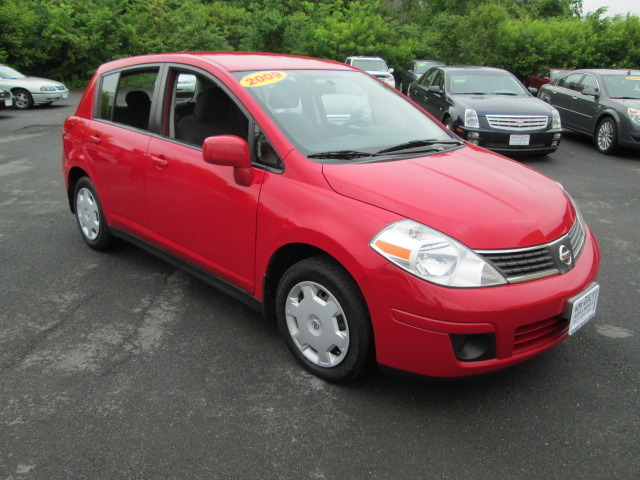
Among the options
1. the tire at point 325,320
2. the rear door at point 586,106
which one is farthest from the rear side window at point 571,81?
the tire at point 325,320

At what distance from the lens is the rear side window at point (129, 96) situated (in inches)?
161

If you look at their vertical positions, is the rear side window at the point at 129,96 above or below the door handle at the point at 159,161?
above

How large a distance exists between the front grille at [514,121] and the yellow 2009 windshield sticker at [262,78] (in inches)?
232

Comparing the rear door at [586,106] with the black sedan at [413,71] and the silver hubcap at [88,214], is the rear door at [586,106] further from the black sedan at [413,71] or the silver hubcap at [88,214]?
the black sedan at [413,71]

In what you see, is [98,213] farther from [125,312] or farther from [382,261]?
[382,261]

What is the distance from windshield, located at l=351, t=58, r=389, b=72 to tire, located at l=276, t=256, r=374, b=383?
16.6 metres

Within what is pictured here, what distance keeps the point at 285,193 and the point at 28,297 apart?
2311 millimetres

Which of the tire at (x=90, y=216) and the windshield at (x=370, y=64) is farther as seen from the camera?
the windshield at (x=370, y=64)

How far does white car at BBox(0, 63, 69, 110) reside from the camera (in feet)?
53.8

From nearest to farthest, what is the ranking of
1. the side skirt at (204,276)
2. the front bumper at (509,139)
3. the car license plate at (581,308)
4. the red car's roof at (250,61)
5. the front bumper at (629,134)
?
the car license plate at (581,308)
the side skirt at (204,276)
the red car's roof at (250,61)
the front bumper at (509,139)
the front bumper at (629,134)

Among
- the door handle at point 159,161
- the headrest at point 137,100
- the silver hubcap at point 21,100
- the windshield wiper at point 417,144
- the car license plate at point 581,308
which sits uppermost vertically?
the headrest at point 137,100

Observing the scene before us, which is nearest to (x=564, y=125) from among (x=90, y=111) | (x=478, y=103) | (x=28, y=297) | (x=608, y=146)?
(x=608, y=146)

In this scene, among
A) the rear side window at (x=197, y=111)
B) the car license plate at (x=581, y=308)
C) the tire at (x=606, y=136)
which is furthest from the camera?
the tire at (x=606, y=136)

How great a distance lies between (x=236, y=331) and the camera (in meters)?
3.57
